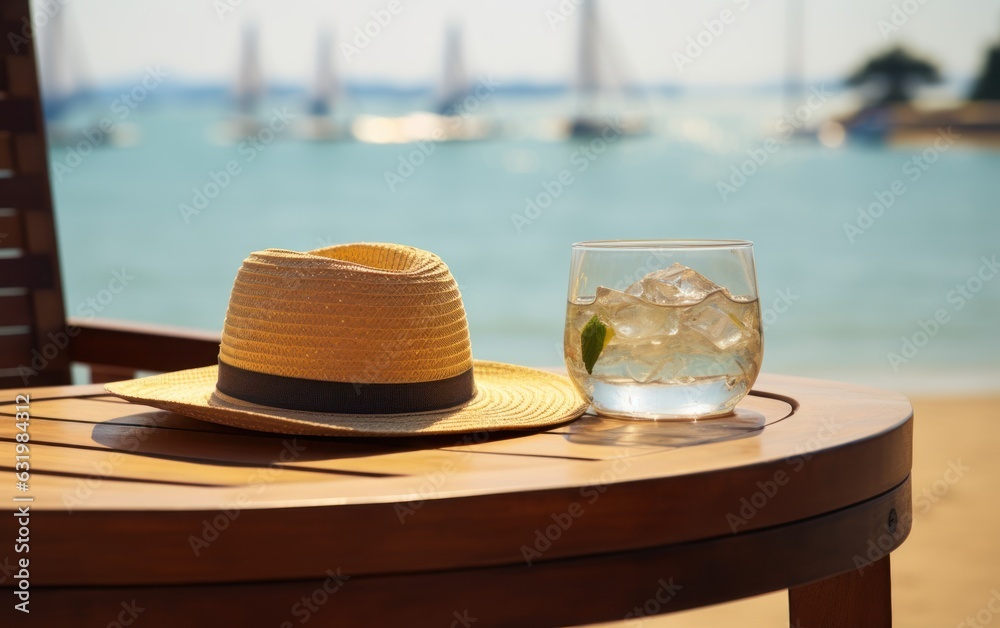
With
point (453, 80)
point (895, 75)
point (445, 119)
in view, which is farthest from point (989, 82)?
point (445, 119)

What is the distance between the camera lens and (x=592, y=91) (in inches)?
624

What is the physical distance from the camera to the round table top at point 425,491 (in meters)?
0.73

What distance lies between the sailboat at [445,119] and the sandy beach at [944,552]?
1119 centimetres

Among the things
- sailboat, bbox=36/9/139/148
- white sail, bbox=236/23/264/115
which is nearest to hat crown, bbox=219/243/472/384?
sailboat, bbox=36/9/139/148

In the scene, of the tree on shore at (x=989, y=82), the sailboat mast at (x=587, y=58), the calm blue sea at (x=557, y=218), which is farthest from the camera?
the tree on shore at (x=989, y=82)

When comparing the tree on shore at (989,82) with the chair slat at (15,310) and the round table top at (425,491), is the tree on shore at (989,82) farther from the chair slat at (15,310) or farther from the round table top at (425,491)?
the round table top at (425,491)

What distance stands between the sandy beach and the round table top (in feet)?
5.10

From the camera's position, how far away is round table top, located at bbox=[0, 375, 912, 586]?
28.6 inches

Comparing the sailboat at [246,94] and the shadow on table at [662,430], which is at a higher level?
the sailboat at [246,94]

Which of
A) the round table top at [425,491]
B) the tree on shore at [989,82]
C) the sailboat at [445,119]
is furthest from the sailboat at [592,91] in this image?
the round table top at [425,491]

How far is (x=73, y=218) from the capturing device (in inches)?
519

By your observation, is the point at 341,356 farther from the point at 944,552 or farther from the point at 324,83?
the point at 324,83

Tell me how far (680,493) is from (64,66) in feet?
42.7

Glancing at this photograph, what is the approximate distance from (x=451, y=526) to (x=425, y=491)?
1.4 inches
